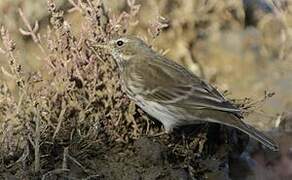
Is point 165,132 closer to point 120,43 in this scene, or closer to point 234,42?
point 120,43

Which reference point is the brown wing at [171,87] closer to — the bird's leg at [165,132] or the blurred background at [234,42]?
the bird's leg at [165,132]

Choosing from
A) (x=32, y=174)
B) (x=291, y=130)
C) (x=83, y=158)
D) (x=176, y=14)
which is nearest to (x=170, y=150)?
(x=83, y=158)

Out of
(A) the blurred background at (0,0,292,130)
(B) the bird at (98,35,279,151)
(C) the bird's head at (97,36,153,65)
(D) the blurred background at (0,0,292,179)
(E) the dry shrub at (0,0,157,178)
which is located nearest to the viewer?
(E) the dry shrub at (0,0,157,178)

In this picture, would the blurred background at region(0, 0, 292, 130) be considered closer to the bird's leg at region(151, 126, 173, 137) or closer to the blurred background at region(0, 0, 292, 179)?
the blurred background at region(0, 0, 292, 179)

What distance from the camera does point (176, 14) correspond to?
26.1 feet

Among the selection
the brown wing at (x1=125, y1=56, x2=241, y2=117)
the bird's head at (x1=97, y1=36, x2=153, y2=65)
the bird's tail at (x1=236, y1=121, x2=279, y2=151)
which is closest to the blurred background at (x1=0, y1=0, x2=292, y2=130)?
the bird's head at (x1=97, y1=36, x2=153, y2=65)

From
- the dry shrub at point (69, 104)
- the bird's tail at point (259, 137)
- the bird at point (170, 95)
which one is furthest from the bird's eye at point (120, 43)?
the bird's tail at point (259, 137)

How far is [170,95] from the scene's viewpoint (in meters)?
5.48

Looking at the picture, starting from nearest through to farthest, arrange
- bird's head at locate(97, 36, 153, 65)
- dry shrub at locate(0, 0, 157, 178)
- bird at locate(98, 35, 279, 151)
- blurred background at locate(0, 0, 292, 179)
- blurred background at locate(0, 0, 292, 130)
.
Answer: dry shrub at locate(0, 0, 157, 178), bird at locate(98, 35, 279, 151), bird's head at locate(97, 36, 153, 65), blurred background at locate(0, 0, 292, 179), blurred background at locate(0, 0, 292, 130)

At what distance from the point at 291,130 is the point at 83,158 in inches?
83.4

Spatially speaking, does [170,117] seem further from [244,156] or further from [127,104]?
[244,156]

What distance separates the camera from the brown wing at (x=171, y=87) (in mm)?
5434

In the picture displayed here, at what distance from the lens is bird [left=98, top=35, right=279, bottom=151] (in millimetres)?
5402

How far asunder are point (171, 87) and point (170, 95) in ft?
0.22
